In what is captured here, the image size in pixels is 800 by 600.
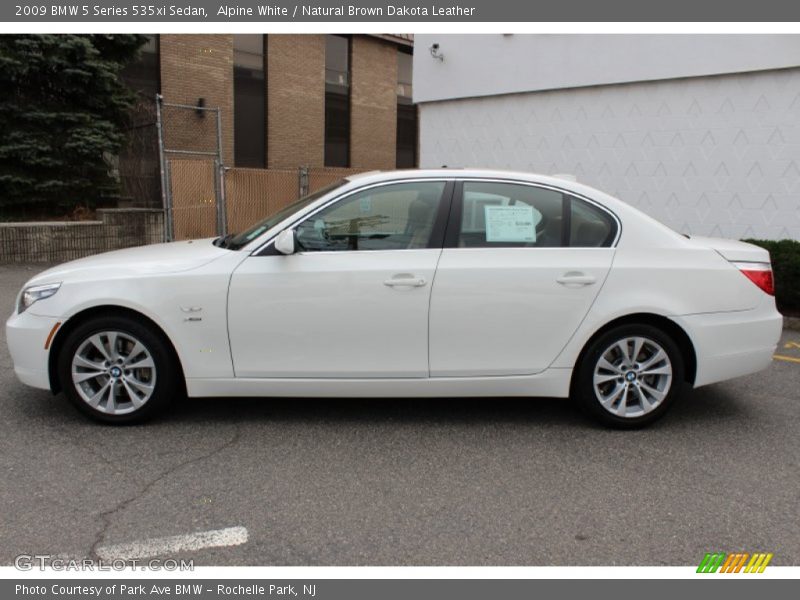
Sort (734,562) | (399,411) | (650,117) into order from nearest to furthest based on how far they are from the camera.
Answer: (734,562) < (399,411) < (650,117)

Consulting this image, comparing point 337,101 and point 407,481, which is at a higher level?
point 337,101

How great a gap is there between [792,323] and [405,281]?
568 cm

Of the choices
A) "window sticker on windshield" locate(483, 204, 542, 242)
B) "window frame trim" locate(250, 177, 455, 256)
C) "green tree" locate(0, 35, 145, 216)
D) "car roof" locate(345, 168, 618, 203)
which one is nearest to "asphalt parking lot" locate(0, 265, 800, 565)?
"window frame trim" locate(250, 177, 455, 256)

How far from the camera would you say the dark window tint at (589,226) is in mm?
4609

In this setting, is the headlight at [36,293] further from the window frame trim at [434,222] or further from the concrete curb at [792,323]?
the concrete curb at [792,323]

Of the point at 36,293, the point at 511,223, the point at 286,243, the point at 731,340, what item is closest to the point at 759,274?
the point at 731,340

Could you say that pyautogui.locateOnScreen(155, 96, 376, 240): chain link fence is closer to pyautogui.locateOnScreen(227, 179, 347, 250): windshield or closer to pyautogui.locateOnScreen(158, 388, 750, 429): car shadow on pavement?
pyautogui.locateOnScreen(227, 179, 347, 250): windshield

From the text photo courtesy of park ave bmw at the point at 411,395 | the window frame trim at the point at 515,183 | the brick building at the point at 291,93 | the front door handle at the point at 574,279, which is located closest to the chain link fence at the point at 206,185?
the brick building at the point at 291,93

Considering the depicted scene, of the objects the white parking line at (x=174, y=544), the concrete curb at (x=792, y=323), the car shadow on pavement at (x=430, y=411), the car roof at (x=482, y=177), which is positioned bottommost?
the white parking line at (x=174, y=544)

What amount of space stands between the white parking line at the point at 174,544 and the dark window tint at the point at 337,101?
19965 millimetres

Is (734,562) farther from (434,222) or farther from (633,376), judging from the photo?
(434,222)

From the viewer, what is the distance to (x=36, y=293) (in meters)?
4.52

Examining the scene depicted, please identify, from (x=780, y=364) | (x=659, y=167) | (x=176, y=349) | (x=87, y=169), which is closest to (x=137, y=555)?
(x=176, y=349)

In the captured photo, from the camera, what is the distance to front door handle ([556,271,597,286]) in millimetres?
4473
